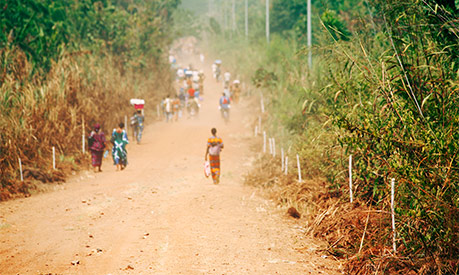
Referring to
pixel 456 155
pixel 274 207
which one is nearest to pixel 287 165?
pixel 274 207

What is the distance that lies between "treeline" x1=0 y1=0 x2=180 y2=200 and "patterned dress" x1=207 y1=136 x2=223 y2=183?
16.0 ft

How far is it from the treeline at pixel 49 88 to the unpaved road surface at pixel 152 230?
56.0 inches

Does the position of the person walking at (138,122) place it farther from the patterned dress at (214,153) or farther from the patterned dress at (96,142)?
the patterned dress at (214,153)

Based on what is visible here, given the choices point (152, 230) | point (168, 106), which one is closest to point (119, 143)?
point (152, 230)

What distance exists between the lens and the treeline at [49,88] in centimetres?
1479

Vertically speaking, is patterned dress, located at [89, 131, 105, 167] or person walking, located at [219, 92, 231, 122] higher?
patterned dress, located at [89, 131, 105, 167]

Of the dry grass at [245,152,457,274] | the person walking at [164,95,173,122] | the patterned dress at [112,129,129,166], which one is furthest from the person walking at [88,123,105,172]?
the person walking at [164,95,173,122]

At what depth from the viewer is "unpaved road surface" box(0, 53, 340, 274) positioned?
24.7 ft

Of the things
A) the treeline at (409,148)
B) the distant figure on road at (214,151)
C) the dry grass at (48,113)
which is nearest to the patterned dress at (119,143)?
the dry grass at (48,113)

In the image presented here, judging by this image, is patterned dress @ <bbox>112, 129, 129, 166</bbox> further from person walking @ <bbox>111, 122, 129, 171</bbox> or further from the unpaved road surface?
the unpaved road surface

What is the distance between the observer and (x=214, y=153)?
1434 centimetres

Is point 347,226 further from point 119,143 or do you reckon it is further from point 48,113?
point 48,113

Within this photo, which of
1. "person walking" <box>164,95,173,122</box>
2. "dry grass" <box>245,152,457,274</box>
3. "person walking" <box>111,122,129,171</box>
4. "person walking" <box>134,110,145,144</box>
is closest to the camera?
"dry grass" <box>245,152,457,274</box>

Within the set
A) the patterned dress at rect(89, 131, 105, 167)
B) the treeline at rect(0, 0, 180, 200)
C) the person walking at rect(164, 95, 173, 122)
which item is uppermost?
the treeline at rect(0, 0, 180, 200)
